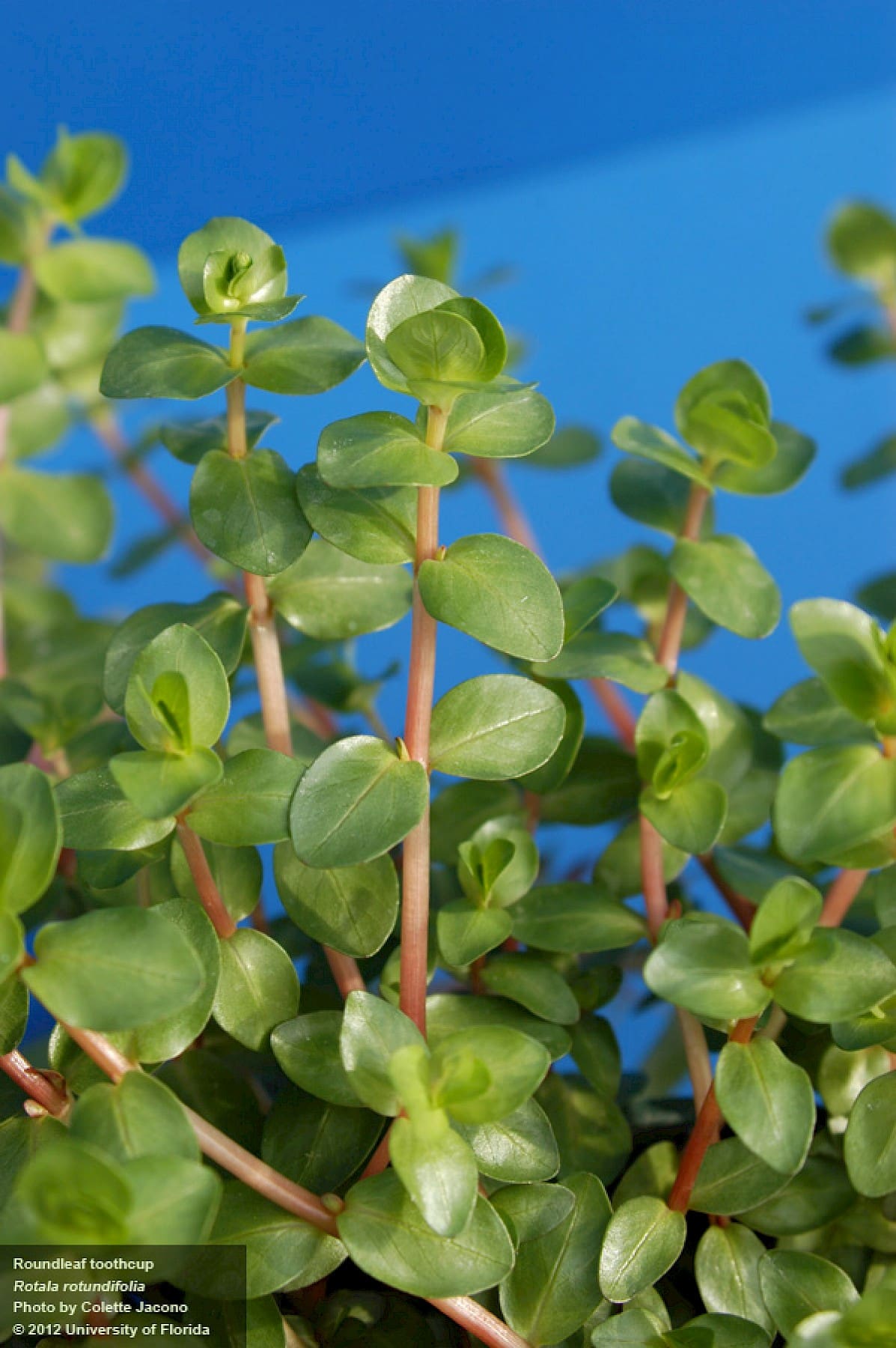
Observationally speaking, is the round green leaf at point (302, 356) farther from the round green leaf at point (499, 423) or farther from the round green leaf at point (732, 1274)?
the round green leaf at point (732, 1274)

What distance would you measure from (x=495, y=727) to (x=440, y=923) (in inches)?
3.2

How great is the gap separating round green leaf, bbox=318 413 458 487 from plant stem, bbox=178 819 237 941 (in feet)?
0.45

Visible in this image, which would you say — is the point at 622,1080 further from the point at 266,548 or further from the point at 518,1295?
the point at 266,548

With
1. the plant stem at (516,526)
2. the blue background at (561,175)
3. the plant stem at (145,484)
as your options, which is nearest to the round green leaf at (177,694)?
the plant stem at (516,526)

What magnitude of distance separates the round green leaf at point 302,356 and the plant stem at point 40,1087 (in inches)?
10.3

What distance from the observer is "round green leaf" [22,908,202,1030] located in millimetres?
384

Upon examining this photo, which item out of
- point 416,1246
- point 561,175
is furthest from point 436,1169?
point 561,175

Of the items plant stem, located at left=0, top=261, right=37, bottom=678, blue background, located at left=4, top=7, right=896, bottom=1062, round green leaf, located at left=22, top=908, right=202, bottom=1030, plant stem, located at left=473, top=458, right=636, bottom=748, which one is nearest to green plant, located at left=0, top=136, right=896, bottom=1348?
round green leaf, located at left=22, top=908, right=202, bottom=1030

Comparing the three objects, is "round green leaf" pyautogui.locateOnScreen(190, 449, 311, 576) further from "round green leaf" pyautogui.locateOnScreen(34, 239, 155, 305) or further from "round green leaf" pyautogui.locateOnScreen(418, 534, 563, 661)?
"round green leaf" pyautogui.locateOnScreen(34, 239, 155, 305)

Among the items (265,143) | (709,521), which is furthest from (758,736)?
(265,143)

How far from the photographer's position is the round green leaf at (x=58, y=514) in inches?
31.1

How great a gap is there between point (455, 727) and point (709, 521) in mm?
218

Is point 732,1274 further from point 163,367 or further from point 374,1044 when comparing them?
point 163,367

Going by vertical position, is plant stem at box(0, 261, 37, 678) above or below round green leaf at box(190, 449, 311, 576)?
above
